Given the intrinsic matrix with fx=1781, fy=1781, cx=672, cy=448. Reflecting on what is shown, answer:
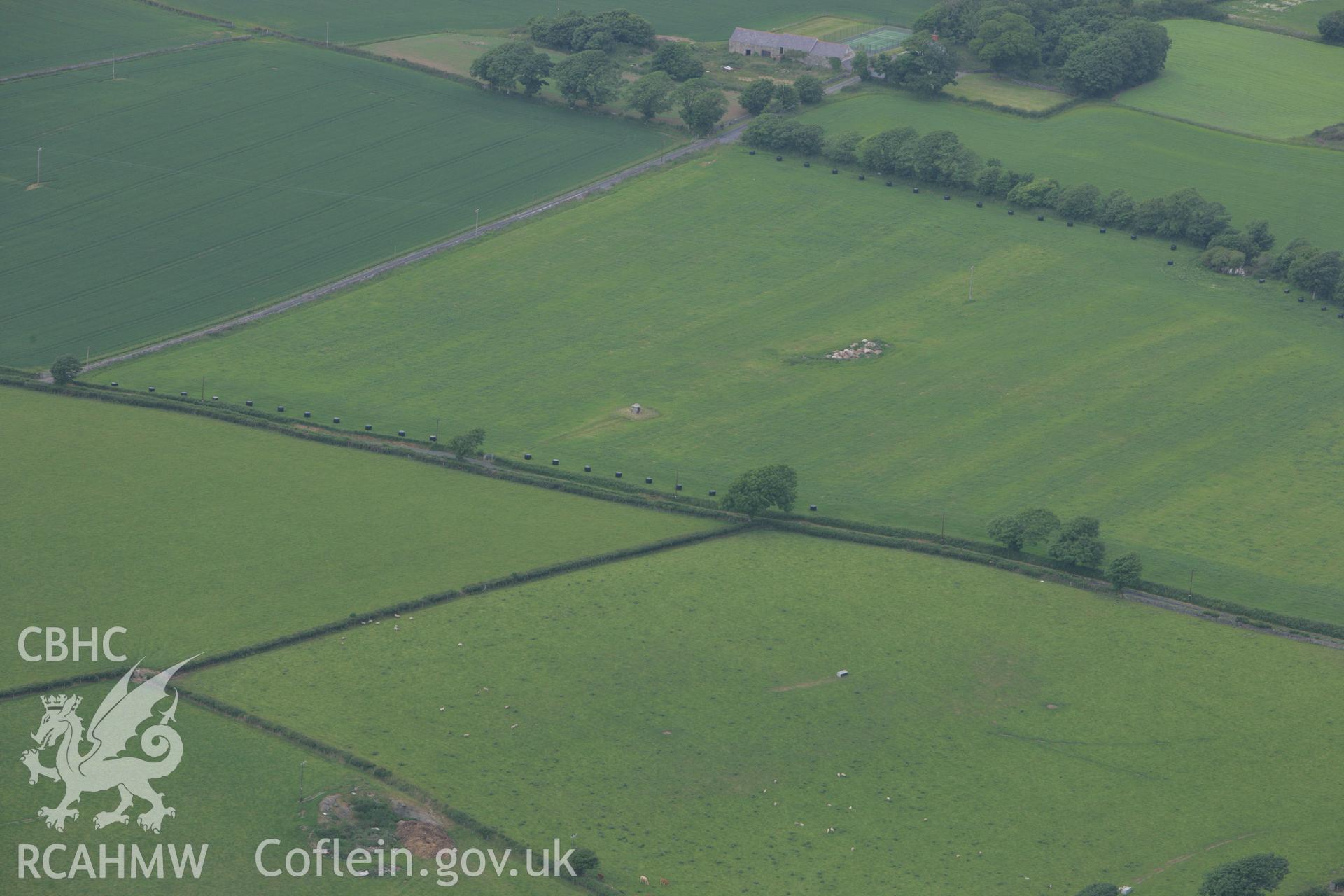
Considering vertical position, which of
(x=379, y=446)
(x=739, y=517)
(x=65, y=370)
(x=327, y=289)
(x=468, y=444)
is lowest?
(x=379, y=446)

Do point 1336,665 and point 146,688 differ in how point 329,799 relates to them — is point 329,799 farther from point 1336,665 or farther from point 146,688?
point 1336,665

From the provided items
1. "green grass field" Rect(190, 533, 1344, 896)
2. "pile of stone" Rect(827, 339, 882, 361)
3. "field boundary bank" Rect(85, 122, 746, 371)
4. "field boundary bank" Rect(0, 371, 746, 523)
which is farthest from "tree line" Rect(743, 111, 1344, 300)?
"field boundary bank" Rect(0, 371, 746, 523)

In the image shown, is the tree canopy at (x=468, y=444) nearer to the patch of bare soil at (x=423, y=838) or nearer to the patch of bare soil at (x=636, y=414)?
the patch of bare soil at (x=636, y=414)

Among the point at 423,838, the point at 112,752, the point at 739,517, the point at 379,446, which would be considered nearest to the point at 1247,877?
the point at 423,838

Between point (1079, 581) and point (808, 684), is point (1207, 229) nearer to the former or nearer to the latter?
point (1079, 581)

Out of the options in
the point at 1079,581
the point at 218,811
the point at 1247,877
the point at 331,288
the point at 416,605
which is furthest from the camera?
the point at 331,288

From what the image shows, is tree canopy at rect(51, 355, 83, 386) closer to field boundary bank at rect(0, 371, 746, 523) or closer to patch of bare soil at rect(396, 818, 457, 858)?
field boundary bank at rect(0, 371, 746, 523)
